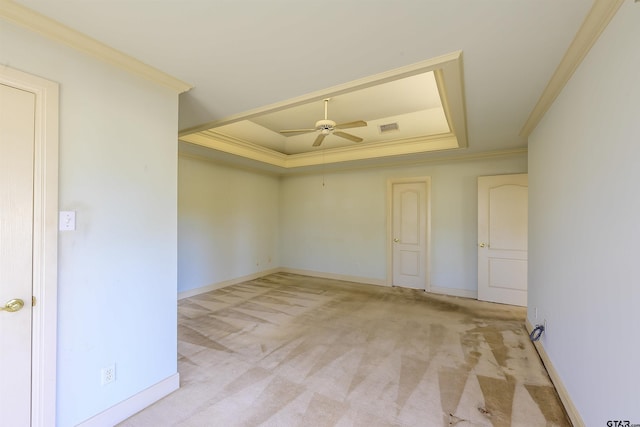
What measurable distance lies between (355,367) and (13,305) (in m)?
2.44

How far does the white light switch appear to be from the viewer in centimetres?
163

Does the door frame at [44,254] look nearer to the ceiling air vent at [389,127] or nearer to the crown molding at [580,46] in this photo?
the crown molding at [580,46]

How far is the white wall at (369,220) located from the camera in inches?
189

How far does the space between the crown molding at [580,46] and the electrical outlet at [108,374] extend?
139 inches

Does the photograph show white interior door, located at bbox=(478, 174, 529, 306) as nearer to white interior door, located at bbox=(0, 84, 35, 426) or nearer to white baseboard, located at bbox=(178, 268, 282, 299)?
white baseboard, located at bbox=(178, 268, 282, 299)

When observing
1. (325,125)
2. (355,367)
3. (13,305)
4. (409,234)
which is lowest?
(355,367)

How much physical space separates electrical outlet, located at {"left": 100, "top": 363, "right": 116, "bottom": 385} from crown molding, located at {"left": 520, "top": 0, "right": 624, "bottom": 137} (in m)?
3.54

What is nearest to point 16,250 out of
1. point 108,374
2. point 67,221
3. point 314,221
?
point 67,221

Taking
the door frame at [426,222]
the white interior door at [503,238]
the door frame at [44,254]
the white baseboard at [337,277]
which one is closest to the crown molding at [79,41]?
the door frame at [44,254]

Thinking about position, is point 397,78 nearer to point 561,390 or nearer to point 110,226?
point 110,226

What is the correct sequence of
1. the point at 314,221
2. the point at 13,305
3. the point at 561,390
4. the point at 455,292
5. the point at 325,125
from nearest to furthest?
the point at 13,305 < the point at 561,390 < the point at 325,125 < the point at 455,292 < the point at 314,221

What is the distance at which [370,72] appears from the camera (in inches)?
81.3

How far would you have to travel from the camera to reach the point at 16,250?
147cm

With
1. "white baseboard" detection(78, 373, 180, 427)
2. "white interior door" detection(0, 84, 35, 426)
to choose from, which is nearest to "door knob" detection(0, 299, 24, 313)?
"white interior door" detection(0, 84, 35, 426)
